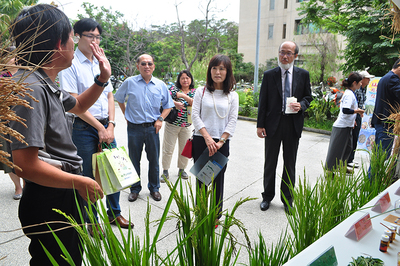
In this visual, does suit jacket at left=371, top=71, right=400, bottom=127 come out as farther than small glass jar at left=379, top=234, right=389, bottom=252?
Yes

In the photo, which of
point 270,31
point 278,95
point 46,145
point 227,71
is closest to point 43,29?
point 46,145

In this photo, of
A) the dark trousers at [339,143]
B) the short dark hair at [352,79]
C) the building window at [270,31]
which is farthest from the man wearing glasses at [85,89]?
the building window at [270,31]

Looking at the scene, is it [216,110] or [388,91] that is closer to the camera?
[216,110]

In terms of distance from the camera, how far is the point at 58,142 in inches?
54.1

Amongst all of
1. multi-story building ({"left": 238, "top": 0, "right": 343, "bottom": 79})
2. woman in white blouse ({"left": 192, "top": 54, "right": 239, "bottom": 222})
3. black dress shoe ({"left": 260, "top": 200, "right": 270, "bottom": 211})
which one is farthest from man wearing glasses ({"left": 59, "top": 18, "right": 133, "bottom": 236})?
multi-story building ({"left": 238, "top": 0, "right": 343, "bottom": 79})

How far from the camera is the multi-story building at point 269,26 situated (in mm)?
28506

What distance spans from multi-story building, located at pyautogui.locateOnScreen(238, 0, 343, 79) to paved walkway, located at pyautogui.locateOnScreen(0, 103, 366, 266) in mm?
24105

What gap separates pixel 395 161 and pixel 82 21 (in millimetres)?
2972

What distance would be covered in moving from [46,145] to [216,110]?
5.77 ft

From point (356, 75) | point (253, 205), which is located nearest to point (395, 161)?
point (253, 205)

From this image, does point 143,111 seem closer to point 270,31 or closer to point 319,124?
point 319,124

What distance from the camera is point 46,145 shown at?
134 centimetres

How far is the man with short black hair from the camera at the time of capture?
117cm

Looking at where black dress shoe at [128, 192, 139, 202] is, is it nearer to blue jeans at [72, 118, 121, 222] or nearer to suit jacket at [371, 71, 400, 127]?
blue jeans at [72, 118, 121, 222]
